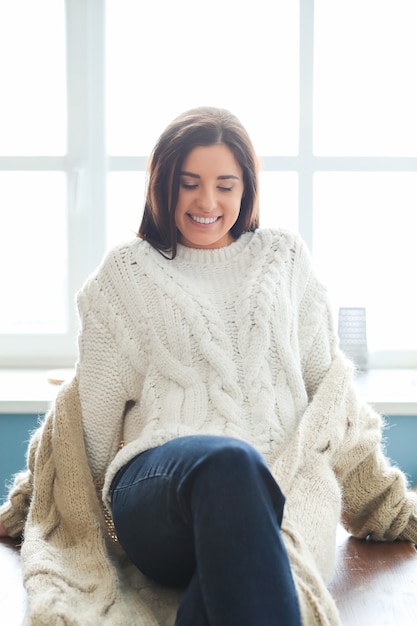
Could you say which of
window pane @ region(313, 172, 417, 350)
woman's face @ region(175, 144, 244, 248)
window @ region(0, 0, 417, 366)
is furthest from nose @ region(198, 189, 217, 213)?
window pane @ region(313, 172, 417, 350)

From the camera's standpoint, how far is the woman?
1.38 meters

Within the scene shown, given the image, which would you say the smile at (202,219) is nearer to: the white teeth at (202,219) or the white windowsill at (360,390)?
the white teeth at (202,219)

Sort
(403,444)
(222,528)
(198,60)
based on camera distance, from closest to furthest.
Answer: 1. (222,528)
2. (403,444)
3. (198,60)

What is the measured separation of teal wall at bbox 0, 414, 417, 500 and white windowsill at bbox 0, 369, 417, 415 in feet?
0.16

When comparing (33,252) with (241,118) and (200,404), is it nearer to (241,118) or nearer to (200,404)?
(241,118)

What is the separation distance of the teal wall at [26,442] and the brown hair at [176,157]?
0.96 m

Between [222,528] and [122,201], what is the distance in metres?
1.88

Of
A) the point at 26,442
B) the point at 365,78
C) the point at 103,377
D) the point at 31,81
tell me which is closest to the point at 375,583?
the point at 103,377

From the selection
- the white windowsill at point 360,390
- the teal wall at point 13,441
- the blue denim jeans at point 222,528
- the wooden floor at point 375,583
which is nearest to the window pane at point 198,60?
the white windowsill at point 360,390

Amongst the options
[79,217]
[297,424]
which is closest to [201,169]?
[297,424]

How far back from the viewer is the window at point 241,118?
278 cm

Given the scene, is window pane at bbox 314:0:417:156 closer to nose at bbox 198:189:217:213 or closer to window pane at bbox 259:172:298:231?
window pane at bbox 259:172:298:231

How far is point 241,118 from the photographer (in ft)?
9.23

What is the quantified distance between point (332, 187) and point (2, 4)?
1.24 metres
